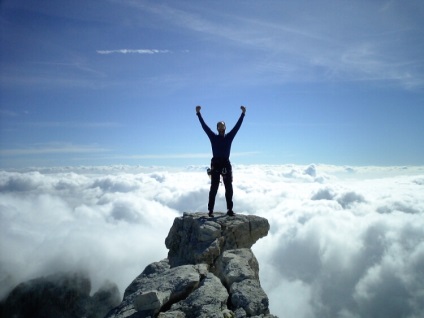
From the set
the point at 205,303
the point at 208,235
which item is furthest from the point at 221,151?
the point at 205,303

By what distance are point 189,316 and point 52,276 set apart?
477ft

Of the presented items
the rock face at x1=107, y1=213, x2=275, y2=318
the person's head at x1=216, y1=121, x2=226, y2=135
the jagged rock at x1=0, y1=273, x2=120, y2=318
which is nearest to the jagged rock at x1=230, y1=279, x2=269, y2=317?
the rock face at x1=107, y1=213, x2=275, y2=318

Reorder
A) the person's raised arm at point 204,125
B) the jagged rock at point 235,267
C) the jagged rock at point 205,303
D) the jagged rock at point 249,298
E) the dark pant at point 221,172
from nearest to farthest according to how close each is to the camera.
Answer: the jagged rock at point 205,303 < the jagged rock at point 249,298 < the jagged rock at point 235,267 < the dark pant at point 221,172 < the person's raised arm at point 204,125

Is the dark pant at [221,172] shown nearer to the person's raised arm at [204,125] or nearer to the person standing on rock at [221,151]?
the person standing on rock at [221,151]

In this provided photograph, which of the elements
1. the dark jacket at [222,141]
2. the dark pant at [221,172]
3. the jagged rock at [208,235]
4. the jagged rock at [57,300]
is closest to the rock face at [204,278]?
the jagged rock at [208,235]

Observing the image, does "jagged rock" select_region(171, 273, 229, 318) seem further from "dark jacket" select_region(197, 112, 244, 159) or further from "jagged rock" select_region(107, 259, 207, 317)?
"dark jacket" select_region(197, 112, 244, 159)

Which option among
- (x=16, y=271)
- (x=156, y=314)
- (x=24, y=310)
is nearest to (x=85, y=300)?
(x=24, y=310)

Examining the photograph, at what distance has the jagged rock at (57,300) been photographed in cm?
9794

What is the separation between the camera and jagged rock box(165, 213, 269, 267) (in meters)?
14.2

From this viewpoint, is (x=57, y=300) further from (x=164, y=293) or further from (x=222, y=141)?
(x=164, y=293)

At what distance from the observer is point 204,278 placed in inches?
415

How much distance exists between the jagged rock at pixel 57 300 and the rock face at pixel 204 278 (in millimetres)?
97937

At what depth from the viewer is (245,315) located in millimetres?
8453

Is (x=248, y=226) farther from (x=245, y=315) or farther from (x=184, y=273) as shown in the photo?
(x=245, y=315)
